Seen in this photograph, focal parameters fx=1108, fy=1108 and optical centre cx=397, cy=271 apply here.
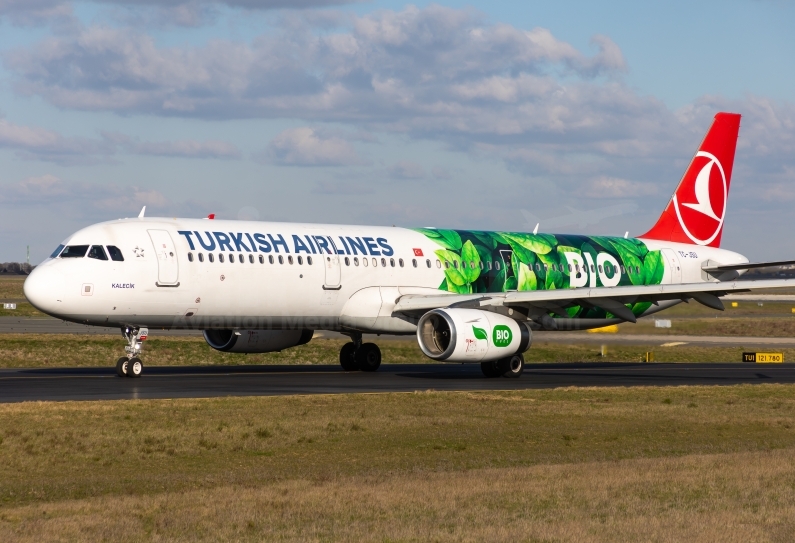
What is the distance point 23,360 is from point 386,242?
14.1m

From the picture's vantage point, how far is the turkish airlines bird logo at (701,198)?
139 feet

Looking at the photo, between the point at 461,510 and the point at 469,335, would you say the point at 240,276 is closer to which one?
the point at 469,335

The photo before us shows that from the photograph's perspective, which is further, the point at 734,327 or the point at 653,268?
the point at 734,327

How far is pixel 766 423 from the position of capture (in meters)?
20.5

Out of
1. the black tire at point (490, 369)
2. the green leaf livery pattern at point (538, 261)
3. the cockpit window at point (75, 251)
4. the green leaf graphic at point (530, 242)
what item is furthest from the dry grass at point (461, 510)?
the green leaf graphic at point (530, 242)

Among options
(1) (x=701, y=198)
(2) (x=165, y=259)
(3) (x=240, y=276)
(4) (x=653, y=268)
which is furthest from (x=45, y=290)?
(1) (x=701, y=198)

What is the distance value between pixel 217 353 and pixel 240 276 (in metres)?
14.3

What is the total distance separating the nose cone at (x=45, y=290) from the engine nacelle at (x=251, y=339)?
21.4ft

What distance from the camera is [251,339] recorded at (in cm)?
3331

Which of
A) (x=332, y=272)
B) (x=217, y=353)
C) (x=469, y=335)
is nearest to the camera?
(x=469, y=335)

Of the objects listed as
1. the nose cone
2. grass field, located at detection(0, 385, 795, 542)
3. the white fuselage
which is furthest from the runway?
grass field, located at detection(0, 385, 795, 542)

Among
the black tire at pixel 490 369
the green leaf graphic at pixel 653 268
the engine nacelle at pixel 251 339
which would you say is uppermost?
the green leaf graphic at pixel 653 268

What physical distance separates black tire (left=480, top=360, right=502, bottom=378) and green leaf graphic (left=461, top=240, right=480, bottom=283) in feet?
12.9

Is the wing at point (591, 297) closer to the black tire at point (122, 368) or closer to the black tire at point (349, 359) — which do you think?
the black tire at point (349, 359)
